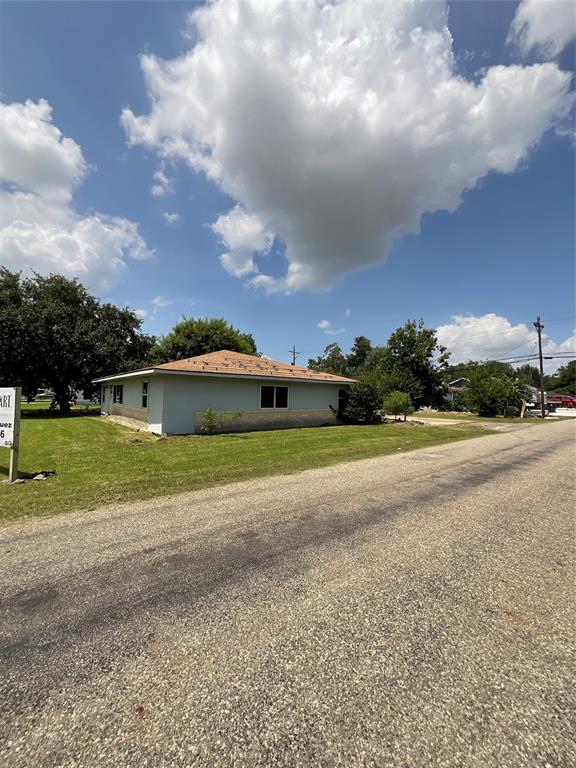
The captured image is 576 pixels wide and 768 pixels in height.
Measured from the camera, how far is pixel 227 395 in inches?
612

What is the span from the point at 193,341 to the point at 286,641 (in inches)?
1252

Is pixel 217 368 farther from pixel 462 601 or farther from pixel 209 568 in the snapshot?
pixel 462 601

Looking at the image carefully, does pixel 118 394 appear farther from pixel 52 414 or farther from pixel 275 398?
pixel 275 398

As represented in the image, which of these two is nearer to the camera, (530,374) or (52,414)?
(52,414)

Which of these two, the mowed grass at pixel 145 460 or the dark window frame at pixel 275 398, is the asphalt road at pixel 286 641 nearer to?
the mowed grass at pixel 145 460

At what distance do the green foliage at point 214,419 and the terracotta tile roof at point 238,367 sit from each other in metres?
1.69

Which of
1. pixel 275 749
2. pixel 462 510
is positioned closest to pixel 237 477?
pixel 462 510

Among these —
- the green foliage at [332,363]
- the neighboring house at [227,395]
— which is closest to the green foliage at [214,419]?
the neighboring house at [227,395]

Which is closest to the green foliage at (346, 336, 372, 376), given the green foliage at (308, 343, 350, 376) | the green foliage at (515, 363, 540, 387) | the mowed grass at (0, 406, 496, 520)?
the green foliage at (308, 343, 350, 376)

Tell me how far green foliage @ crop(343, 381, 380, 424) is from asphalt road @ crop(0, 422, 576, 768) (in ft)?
49.8

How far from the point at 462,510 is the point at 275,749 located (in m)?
4.35

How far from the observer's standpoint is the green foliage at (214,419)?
1397 cm

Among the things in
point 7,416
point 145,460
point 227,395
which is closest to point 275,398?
point 227,395

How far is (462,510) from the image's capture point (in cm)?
516
